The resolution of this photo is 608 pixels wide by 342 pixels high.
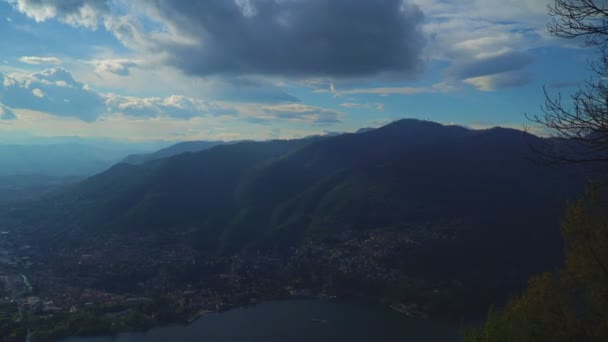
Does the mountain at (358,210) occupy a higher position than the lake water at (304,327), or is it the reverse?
the mountain at (358,210)

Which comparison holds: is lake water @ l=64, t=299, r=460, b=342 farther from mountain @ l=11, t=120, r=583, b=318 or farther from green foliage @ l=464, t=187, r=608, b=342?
green foliage @ l=464, t=187, r=608, b=342

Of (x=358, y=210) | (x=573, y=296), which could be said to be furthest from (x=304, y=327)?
→ (x=573, y=296)

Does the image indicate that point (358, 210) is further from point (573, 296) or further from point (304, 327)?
point (573, 296)

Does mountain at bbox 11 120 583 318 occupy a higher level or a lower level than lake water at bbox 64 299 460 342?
higher

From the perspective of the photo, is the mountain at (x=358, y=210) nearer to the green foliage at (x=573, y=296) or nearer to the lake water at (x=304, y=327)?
the lake water at (x=304, y=327)

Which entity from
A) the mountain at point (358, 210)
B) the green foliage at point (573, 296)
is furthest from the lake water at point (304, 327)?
the green foliage at point (573, 296)

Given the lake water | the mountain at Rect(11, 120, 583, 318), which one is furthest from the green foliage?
the mountain at Rect(11, 120, 583, 318)

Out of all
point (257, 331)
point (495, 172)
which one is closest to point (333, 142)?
point (495, 172)
